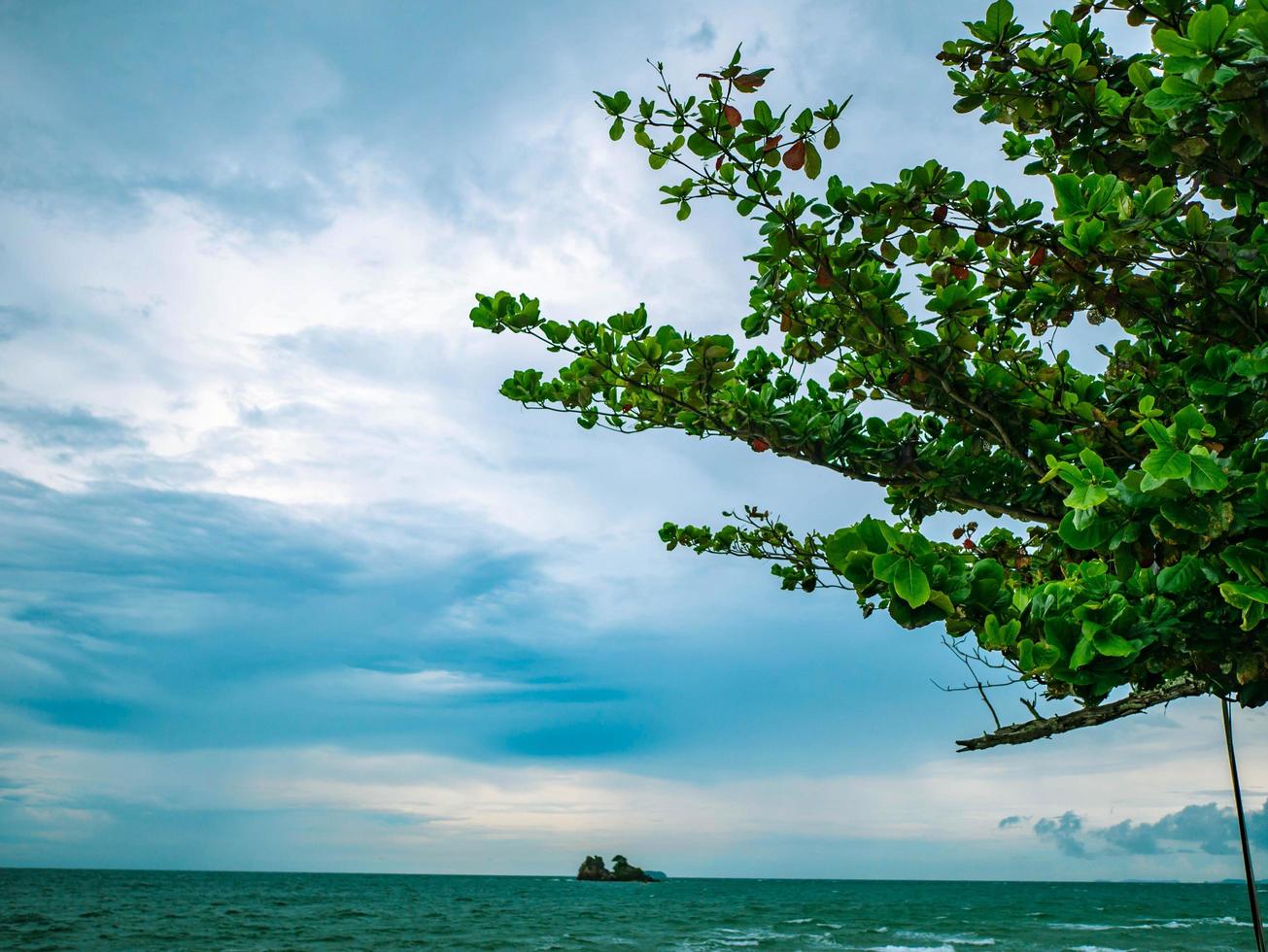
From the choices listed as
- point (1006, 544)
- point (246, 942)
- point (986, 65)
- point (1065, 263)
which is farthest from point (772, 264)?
point (246, 942)

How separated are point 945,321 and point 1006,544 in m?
2.20

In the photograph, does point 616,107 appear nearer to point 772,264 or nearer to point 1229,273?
point 772,264

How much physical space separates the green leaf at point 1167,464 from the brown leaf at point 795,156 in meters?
1.46

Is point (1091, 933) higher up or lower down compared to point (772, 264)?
lower down

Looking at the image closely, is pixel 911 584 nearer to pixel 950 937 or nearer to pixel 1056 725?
pixel 1056 725

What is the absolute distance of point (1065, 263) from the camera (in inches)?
115

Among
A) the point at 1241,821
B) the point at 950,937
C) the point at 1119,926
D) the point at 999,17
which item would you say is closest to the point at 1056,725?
the point at 1241,821

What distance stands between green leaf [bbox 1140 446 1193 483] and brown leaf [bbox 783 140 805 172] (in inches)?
57.6

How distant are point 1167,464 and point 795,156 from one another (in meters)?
1.53

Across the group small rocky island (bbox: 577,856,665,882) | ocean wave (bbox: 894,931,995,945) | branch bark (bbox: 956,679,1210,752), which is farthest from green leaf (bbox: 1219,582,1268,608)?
small rocky island (bbox: 577,856,665,882)

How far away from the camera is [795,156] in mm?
2777

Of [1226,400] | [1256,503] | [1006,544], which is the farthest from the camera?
[1006,544]

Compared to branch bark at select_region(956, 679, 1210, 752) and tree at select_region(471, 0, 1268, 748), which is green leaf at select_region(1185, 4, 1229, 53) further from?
branch bark at select_region(956, 679, 1210, 752)

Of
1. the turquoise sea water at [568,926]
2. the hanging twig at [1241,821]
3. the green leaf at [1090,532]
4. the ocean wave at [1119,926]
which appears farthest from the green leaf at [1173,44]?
the ocean wave at [1119,926]
